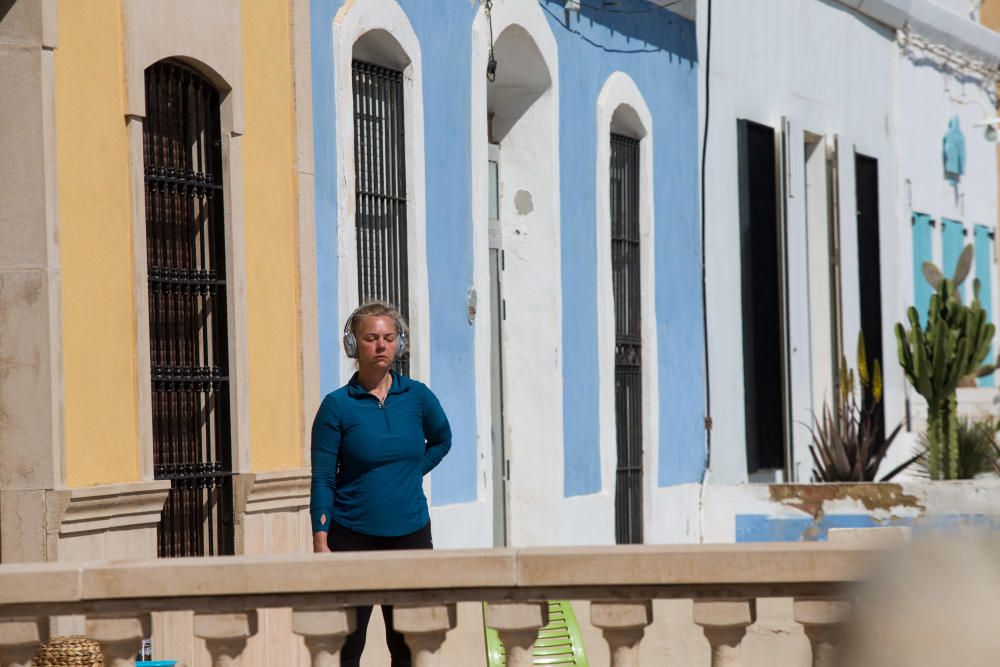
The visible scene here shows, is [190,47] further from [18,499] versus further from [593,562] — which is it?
[593,562]

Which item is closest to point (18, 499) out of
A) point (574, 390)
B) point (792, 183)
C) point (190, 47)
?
point (190, 47)

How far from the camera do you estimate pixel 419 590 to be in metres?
4.70

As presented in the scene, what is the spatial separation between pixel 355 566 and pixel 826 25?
467 inches

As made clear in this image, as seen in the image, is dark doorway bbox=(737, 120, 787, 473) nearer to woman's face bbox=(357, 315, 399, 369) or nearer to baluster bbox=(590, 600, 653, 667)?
woman's face bbox=(357, 315, 399, 369)

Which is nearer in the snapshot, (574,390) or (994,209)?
(574,390)

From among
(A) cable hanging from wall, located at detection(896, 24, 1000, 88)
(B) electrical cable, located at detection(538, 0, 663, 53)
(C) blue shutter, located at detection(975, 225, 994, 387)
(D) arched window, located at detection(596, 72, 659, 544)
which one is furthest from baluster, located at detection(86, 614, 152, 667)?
(C) blue shutter, located at detection(975, 225, 994, 387)

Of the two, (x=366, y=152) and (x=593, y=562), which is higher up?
(x=366, y=152)

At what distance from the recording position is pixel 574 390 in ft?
36.6

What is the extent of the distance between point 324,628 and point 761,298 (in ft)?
32.2

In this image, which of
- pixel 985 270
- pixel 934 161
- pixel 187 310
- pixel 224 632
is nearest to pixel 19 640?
pixel 224 632

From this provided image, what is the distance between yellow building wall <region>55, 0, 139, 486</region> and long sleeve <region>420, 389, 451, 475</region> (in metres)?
1.34

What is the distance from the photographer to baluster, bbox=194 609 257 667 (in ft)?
15.3

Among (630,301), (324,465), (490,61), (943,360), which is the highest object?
(490,61)

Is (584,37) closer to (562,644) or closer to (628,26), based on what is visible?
(628,26)
